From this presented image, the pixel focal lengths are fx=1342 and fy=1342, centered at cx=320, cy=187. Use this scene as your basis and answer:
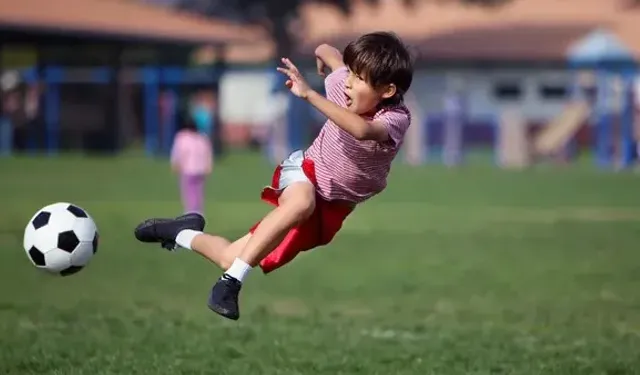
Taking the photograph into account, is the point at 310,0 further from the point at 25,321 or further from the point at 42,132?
the point at 25,321

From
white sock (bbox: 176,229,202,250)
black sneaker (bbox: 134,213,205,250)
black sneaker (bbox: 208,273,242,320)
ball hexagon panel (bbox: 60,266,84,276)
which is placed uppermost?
black sneaker (bbox: 134,213,205,250)

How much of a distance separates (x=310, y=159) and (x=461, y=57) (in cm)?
5133

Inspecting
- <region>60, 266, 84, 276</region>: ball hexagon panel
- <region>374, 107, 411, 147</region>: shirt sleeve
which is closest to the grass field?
<region>60, 266, 84, 276</region>: ball hexagon panel

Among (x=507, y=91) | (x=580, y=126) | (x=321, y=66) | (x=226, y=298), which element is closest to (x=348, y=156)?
(x=321, y=66)

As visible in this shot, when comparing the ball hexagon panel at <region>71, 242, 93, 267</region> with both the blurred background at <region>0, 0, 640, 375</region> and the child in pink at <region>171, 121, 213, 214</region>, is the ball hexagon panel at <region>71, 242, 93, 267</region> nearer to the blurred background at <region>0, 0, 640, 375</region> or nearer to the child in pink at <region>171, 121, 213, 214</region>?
the blurred background at <region>0, 0, 640, 375</region>

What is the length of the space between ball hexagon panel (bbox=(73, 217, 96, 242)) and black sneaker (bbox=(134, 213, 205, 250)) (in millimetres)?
528

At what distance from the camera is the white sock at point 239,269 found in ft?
23.4

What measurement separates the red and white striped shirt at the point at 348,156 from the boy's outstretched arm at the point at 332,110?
0.98ft

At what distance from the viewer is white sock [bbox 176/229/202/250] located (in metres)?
7.66

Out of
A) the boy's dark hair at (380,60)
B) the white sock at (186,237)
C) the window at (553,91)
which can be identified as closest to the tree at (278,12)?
the window at (553,91)

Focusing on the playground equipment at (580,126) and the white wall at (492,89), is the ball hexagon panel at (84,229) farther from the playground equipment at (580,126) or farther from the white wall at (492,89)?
the white wall at (492,89)

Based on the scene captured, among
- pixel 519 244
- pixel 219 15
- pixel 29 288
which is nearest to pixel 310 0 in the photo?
pixel 219 15

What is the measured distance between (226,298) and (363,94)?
1.28m

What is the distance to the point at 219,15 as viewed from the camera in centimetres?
6875
